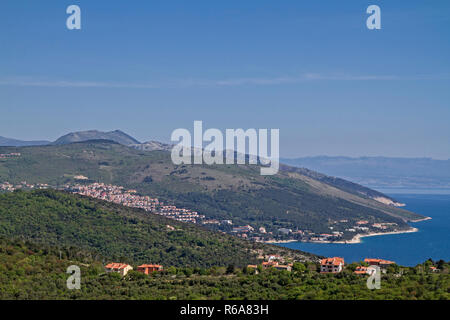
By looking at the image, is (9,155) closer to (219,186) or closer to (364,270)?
(219,186)

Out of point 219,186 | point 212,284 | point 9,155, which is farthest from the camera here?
point 9,155

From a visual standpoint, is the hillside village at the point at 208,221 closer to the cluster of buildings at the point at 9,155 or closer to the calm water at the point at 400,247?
the calm water at the point at 400,247

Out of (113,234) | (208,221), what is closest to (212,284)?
(113,234)

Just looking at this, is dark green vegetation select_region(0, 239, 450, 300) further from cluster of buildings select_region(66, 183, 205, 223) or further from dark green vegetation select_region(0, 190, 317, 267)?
cluster of buildings select_region(66, 183, 205, 223)

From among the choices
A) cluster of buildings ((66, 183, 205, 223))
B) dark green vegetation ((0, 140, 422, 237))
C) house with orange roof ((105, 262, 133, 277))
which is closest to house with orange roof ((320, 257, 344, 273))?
house with orange roof ((105, 262, 133, 277))

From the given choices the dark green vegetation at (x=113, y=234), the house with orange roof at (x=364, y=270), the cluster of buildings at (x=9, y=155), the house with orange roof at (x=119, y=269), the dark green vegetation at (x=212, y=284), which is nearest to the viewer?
the dark green vegetation at (x=212, y=284)

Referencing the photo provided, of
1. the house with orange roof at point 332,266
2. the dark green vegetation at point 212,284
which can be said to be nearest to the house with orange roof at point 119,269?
the dark green vegetation at point 212,284
